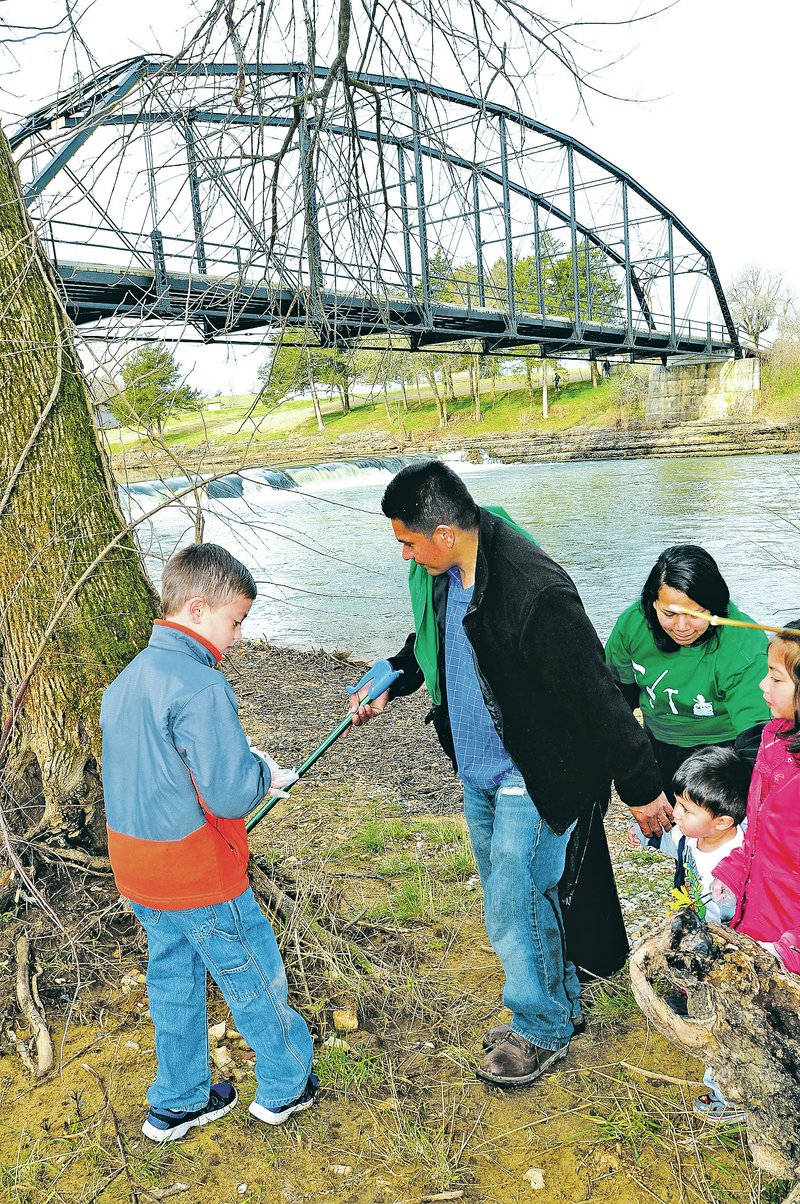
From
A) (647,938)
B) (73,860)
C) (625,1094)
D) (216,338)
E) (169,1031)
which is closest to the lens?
(647,938)

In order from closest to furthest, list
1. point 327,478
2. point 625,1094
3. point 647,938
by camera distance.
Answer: point 647,938 → point 625,1094 → point 327,478

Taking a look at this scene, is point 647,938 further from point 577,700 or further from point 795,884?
point 577,700

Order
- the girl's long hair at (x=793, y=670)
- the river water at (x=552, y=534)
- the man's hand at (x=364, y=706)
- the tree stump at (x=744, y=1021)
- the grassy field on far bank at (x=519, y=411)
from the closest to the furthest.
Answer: the tree stump at (x=744, y=1021) < the girl's long hair at (x=793, y=670) < the man's hand at (x=364, y=706) < the river water at (x=552, y=534) < the grassy field on far bank at (x=519, y=411)

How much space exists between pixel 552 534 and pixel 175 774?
63.5ft

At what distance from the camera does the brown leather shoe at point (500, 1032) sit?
270 centimetres

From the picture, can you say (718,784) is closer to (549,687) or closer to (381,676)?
(549,687)

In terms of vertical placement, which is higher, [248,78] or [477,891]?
[248,78]

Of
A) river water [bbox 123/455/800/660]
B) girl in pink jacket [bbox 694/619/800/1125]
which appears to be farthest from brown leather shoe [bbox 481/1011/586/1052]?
river water [bbox 123/455/800/660]

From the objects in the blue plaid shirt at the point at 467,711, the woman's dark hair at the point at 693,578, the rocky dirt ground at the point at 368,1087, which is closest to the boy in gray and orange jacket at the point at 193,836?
the rocky dirt ground at the point at 368,1087

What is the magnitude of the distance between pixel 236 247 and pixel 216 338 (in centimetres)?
35

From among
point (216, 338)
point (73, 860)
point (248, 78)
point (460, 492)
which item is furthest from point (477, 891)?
point (248, 78)

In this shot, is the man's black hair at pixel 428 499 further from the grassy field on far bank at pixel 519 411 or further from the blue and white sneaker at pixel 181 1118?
the grassy field on far bank at pixel 519 411

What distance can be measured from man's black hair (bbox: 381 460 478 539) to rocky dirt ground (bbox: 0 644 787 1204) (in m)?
1.45

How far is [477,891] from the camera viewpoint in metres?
3.83
